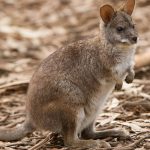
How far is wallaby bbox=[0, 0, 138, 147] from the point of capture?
6.52 m

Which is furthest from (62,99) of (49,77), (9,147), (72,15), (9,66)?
(72,15)

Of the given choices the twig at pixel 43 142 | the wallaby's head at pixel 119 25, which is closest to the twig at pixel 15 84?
the twig at pixel 43 142

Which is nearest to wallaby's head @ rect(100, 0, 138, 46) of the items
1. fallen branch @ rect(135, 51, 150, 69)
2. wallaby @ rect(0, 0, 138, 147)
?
wallaby @ rect(0, 0, 138, 147)

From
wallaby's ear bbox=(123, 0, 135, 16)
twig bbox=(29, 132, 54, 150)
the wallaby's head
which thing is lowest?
twig bbox=(29, 132, 54, 150)

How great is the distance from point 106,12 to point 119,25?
0.71 ft

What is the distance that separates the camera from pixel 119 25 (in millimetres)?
6773

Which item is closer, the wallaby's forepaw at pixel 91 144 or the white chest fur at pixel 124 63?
the wallaby's forepaw at pixel 91 144

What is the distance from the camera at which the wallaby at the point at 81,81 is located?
6520 millimetres

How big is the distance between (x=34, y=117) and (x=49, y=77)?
46 cm

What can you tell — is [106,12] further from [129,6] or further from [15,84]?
[15,84]

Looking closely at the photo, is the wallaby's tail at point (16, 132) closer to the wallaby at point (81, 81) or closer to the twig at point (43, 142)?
the wallaby at point (81, 81)

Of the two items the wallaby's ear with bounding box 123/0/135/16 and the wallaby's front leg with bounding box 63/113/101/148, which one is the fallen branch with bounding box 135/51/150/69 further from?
the wallaby's front leg with bounding box 63/113/101/148

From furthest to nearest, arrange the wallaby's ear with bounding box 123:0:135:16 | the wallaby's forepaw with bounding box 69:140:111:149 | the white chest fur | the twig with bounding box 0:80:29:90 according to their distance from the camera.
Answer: the twig with bounding box 0:80:29:90 < the wallaby's ear with bounding box 123:0:135:16 < the white chest fur < the wallaby's forepaw with bounding box 69:140:111:149

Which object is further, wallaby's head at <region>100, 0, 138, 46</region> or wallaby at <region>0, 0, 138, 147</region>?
wallaby's head at <region>100, 0, 138, 46</region>
